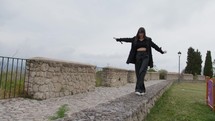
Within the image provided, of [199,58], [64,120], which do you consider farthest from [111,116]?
[199,58]

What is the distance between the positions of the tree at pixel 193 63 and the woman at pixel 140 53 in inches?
1991

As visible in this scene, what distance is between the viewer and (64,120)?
3.18 metres

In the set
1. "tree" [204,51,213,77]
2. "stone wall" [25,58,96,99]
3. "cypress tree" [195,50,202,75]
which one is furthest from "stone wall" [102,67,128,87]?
"cypress tree" [195,50,202,75]

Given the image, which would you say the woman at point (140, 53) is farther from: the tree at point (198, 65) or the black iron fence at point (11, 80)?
the tree at point (198, 65)

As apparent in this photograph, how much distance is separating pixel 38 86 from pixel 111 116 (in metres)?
4.50

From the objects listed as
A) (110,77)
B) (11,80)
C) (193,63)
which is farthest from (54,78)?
(193,63)

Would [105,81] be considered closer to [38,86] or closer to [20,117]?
[38,86]

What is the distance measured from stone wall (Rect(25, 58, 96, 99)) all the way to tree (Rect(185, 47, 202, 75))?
4753cm

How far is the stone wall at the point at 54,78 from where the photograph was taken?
767 cm

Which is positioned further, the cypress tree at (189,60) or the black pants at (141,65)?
the cypress tree at (189,60)

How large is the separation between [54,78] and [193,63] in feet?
165

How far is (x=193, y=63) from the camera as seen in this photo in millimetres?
54750

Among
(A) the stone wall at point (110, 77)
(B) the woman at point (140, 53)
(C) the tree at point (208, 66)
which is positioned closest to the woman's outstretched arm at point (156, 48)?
(B) the woman at point (140, 53)

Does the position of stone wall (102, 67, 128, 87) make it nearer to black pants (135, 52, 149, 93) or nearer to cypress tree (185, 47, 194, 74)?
black pants (135, 52, 149, 93)
